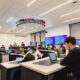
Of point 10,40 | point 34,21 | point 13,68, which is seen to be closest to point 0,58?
point 34,21

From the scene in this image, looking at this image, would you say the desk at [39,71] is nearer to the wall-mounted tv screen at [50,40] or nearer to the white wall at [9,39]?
the wall-mounted tv screen at [50,40]

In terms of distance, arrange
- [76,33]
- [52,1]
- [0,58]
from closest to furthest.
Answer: [52,1]
[0,58]
[76,33]

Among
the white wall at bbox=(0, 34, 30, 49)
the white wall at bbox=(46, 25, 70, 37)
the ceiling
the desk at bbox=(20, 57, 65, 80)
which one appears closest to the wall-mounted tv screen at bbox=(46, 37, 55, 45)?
the white wall at bbox=(46, 25, 70, 37)

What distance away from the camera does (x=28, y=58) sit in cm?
265

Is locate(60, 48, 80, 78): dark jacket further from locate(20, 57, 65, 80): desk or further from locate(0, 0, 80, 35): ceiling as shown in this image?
locate(0, 0, 80, 35): ceiling

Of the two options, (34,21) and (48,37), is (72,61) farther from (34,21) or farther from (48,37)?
(48,37)

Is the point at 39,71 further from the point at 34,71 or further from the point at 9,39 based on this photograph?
the point at 9,39

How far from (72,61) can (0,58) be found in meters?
5.55

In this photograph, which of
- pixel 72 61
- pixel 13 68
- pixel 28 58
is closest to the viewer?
pixel 72 61

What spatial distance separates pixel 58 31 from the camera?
960 centimetres

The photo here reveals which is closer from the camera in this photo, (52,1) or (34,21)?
(52,1)

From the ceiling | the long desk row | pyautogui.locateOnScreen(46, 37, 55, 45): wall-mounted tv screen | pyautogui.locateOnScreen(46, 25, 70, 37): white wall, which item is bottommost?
the long desk row

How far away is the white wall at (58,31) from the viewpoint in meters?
8.73

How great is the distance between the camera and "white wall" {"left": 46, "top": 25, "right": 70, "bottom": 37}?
28.7ft
